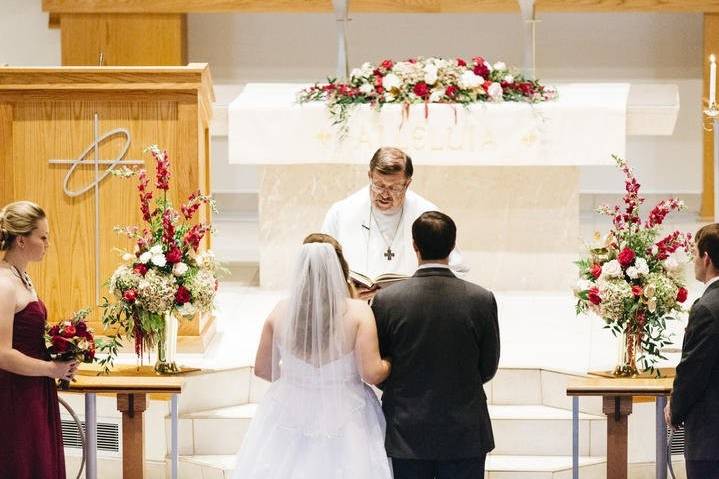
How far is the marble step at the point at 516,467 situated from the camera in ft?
20.2

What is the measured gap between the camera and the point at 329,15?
43.0 feet

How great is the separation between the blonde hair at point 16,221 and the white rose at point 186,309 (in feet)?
4.11

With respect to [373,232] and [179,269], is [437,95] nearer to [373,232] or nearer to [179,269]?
[373,232]

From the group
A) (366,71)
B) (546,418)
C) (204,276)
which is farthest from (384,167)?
(366,71)

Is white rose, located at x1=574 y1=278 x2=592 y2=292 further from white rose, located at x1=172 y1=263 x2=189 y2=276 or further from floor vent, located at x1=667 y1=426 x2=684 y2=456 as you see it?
white rose, located at x1=172 y1=263 x2=189 y2=276

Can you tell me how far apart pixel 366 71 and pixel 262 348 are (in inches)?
158

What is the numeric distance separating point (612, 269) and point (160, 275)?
1955mm

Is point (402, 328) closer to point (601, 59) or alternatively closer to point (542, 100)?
point (542, 100)

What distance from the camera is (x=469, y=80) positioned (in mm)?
8172

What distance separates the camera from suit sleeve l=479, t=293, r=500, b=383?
175 inches

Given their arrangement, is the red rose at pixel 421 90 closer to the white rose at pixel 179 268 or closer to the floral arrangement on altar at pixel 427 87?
the floral arrangement on altar at pixel 427 87

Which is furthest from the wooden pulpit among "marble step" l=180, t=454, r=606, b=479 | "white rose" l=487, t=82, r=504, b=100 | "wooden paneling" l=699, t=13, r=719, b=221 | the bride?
"wooden paneling" l=699, t=13, r=719, b=221

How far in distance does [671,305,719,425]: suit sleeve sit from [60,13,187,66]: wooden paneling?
886 centimetres

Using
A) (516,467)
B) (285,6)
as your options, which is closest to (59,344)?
(516,467)
